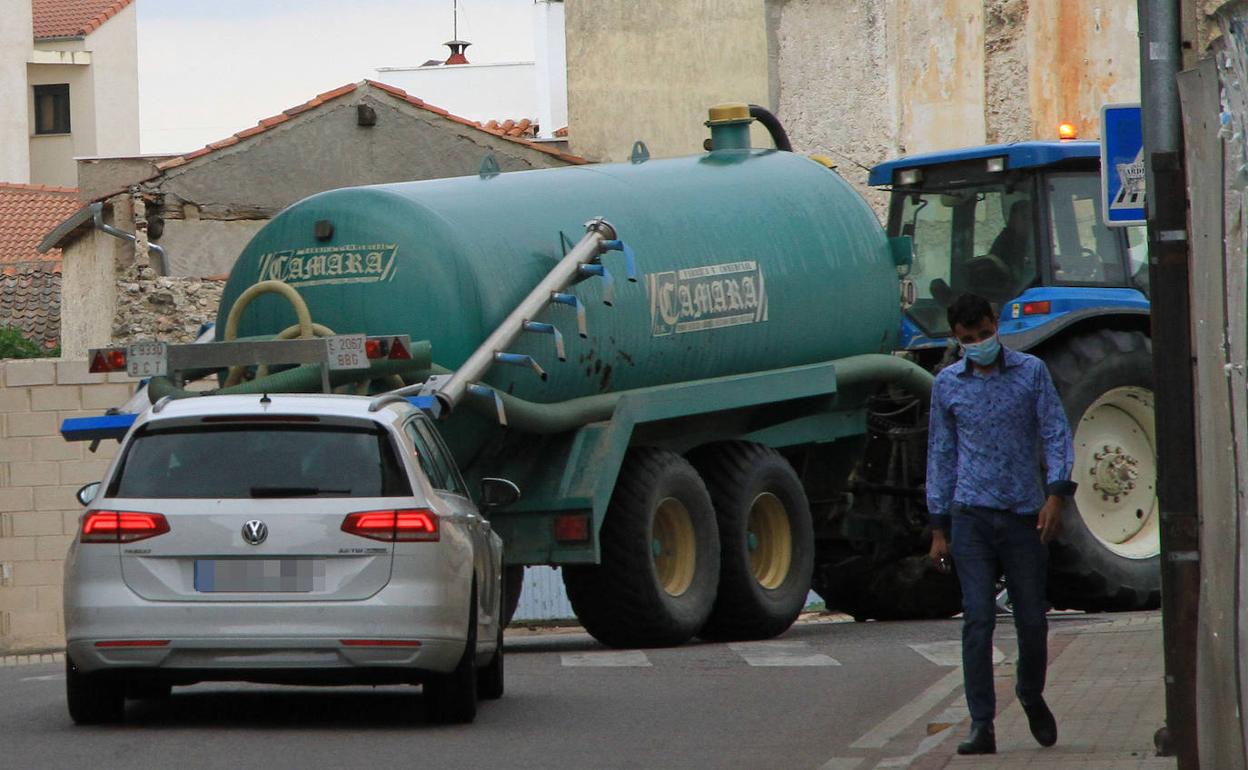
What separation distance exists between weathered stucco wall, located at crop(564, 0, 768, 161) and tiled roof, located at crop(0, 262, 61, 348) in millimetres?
11833

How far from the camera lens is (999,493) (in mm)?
9156

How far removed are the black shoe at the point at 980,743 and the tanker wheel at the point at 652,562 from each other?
17.2 feet

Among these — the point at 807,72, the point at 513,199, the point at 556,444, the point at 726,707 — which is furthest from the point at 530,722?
the point at 807,72

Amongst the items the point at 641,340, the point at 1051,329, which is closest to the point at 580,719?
the point at 641,340

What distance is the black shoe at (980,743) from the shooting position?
29.5ft

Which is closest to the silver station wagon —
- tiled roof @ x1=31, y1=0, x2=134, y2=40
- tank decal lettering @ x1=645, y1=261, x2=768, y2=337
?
tank decal lettering @ x1=645, y1=261, x2=768, y2=337

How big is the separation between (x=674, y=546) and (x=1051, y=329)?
2.88m

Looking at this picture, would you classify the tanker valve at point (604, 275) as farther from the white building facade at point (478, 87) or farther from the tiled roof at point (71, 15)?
the tiled roof at point (71, 15)

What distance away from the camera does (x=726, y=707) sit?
37.0 ft

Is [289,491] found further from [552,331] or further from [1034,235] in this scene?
[1034,235]

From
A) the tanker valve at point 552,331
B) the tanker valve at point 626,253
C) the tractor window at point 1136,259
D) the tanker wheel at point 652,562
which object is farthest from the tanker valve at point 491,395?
the tractor window at point 1136,259

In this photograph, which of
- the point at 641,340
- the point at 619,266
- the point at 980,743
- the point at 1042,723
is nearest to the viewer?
the point at 980,743

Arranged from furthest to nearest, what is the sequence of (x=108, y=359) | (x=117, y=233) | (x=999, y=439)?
(x=117, y=233)
(x=108, y=359)
(x=999, y=439)

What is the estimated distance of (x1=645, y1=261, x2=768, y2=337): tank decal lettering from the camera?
48.9ft
